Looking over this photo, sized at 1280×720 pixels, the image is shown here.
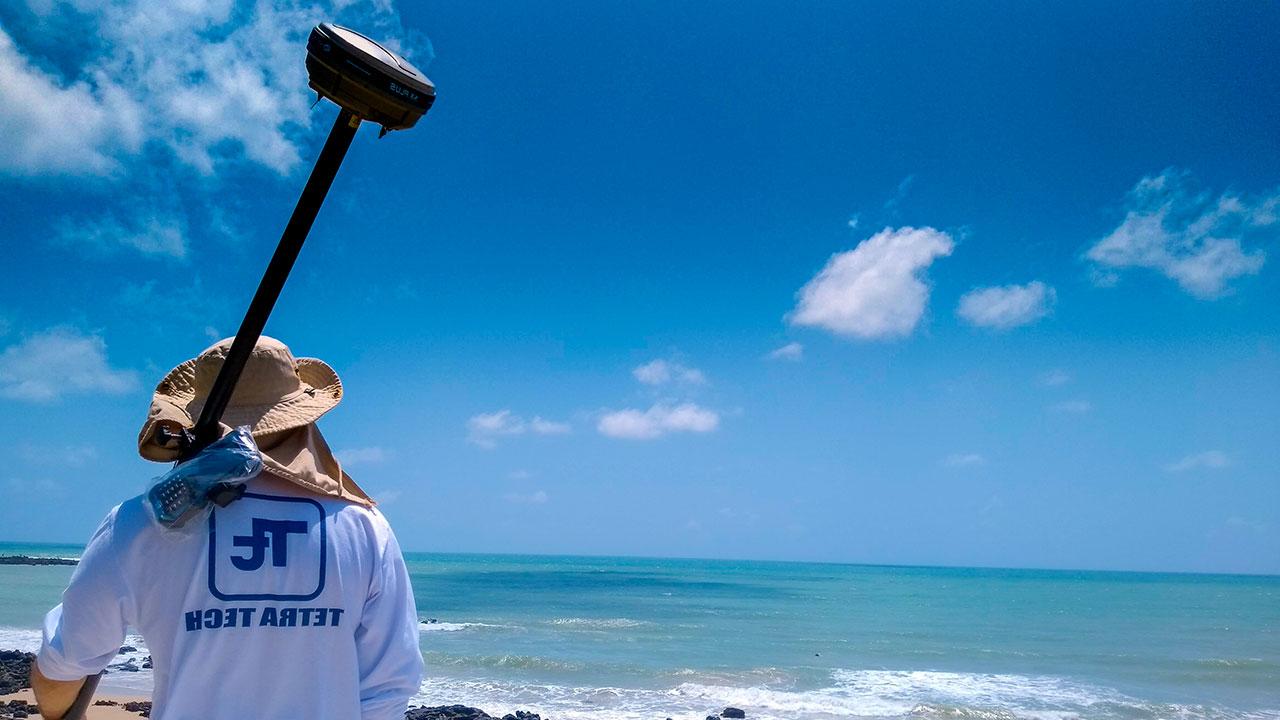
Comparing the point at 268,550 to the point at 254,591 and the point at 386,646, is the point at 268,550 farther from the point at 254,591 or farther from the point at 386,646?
the point at 386,646

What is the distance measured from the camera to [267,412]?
63.7 inches

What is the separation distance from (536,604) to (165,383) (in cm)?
3395

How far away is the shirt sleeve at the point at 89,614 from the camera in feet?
4.62

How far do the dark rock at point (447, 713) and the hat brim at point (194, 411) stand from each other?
9756 mm

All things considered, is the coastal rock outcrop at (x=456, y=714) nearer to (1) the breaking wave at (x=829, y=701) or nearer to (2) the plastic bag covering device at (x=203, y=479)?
(1) the breaking wave at (x=829, y=701)

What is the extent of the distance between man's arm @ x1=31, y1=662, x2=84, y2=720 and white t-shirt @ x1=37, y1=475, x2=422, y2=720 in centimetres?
2

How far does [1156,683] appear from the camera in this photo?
53.3 feet

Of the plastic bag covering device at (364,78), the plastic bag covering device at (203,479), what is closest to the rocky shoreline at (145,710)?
the plastic bag covering device at (203,479)

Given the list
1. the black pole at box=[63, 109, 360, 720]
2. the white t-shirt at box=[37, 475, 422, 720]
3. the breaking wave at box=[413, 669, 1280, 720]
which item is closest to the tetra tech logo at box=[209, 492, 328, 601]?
the white t-shirt at box=[37, 475, 422, 720]

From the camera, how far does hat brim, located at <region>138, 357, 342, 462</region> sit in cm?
153

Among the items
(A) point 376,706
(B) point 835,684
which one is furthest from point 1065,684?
(A) point 376,706

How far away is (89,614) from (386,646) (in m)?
0.51

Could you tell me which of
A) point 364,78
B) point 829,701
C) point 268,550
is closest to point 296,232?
point 364,78

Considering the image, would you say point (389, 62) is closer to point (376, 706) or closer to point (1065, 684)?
point (376, 706)
